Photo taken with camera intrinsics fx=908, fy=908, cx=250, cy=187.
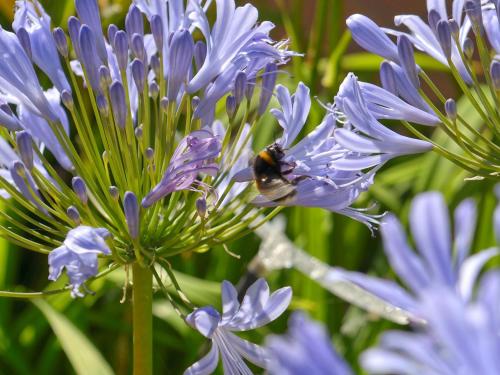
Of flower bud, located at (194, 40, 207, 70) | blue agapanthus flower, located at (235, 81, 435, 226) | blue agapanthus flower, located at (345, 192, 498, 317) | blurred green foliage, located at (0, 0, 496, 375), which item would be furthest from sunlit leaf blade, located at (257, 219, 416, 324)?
blue agapanthus flower, located at (345, 192, 498, 317)

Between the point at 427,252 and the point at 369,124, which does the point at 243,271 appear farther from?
the point at 427,252

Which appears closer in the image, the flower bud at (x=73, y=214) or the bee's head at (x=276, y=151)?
the flower bud at (x=73, y=214)

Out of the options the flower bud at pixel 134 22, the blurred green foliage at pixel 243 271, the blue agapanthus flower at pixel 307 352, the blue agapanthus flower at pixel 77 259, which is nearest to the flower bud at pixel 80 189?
the blue agapanthus flower at pixel 77 259

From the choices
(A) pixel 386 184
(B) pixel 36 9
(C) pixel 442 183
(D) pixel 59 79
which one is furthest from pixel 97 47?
(A) pixel 386 184

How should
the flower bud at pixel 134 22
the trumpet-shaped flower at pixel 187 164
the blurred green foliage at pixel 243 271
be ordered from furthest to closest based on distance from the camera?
the blurred green foliage at pixel 243 271, the flower bud at pixel 134 22, the trumpet-shaped flower at pixel 187 164

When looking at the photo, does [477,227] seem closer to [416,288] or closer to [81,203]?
[81,203]

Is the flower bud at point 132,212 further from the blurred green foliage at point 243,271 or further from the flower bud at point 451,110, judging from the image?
the blurred green foliage at point 243,271

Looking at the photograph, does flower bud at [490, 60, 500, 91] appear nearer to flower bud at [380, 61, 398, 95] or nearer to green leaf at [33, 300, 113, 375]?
flower bud at [380, 61, 398, 95]

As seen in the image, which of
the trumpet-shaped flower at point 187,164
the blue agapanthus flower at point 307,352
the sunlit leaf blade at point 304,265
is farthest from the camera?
the sunlit leaf blade at point 304,265
